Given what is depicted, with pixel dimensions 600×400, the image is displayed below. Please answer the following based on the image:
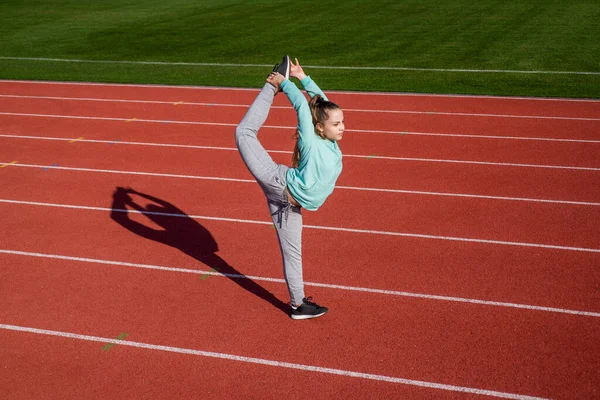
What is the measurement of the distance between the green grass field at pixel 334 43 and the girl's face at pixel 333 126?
939cm

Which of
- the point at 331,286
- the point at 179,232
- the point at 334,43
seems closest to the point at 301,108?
the point at 331,286

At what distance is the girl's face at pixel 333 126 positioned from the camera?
15.2 ft

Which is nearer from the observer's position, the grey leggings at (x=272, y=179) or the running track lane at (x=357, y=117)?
the grey leggings at (x=272, y=179)

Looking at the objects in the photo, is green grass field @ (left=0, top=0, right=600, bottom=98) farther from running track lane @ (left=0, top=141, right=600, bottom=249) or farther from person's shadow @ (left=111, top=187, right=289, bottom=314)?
person's shadow @ (left=111, top=187, right=289, bottom=314)

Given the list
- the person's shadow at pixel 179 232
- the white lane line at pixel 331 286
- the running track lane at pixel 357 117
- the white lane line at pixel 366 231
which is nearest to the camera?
the white lane line at pixel 331 286

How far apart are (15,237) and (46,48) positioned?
47.7 feet

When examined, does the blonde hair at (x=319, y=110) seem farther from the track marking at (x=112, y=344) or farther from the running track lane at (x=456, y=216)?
the running track lane at (x=456, y=216)

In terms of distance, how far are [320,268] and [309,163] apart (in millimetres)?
1925

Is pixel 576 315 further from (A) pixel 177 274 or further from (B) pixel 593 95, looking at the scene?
(B) pixel 593 95

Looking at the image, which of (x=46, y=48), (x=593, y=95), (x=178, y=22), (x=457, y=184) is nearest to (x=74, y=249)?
(x=457, y=184)

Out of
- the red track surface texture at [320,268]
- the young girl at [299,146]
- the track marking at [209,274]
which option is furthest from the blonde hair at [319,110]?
the track marking at [209,274]

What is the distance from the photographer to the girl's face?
4641 mm

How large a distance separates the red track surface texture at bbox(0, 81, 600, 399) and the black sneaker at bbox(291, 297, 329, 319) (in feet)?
0.26

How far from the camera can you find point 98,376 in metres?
4.86
